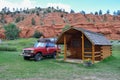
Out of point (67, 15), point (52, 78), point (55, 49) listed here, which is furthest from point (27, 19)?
point (52, 78)

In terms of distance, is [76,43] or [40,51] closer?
[40,51]

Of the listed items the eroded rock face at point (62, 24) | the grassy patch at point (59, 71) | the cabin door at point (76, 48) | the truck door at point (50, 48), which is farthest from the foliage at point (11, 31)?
the grassy patch at point (59, 71)

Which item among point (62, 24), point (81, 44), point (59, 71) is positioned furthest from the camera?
point (62, 24)

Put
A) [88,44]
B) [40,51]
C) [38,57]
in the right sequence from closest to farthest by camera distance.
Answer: [38,57] < [40,51] < [88,44]

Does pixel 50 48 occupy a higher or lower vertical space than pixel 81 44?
lower

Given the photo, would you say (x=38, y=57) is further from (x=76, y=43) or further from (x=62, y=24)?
(x=62, y=24)

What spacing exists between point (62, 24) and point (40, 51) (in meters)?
74.1

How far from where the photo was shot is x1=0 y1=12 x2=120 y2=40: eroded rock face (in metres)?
87.8

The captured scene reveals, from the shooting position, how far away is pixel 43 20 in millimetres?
111875

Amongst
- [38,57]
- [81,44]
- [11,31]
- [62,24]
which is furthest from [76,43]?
[62,24]

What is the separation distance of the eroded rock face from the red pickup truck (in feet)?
198

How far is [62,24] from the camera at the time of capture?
96.4 m

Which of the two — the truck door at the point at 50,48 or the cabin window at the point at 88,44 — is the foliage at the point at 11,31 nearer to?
the truck door at the point at 50,48

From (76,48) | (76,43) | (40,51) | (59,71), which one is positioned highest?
(76,43)
